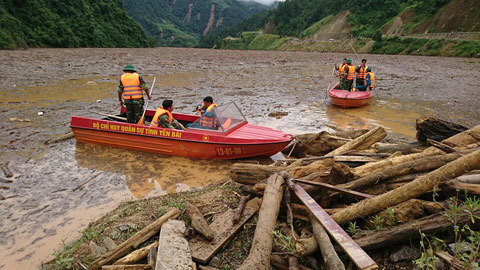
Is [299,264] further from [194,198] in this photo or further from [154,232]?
[194,198]

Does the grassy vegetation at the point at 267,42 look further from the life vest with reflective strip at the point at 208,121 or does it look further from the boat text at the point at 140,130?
the life vest with reflective strip at the point at 208,121

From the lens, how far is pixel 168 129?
8.00 metres

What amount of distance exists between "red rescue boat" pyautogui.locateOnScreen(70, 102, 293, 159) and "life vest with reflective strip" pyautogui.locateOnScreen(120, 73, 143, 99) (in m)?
1.12

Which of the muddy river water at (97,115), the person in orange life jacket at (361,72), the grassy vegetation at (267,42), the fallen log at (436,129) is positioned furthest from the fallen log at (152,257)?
the grassy vegetation at (267,42)

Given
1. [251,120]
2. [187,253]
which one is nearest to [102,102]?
[251,120]

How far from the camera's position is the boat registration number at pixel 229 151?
7.68 metres

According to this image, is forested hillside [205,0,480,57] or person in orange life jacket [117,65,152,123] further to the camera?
forested hillside [205,0,480,57]

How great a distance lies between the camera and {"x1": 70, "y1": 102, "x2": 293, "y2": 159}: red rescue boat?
7.57 m

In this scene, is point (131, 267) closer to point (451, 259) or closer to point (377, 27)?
point (451, 259)

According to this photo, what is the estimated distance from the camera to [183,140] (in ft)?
26.0

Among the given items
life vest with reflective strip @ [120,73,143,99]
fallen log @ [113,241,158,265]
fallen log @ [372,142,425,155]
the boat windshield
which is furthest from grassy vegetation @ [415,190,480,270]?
life vest with reflective strip @ [120,73,143,99]

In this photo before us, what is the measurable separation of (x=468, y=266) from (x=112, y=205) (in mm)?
5807

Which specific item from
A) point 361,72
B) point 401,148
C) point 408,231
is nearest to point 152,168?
point 401,148

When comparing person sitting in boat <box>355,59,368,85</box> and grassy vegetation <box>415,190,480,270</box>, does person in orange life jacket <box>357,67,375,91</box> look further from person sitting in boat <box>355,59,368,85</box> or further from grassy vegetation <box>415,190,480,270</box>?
grassy vegetation <box>415,190,480,270</box>
